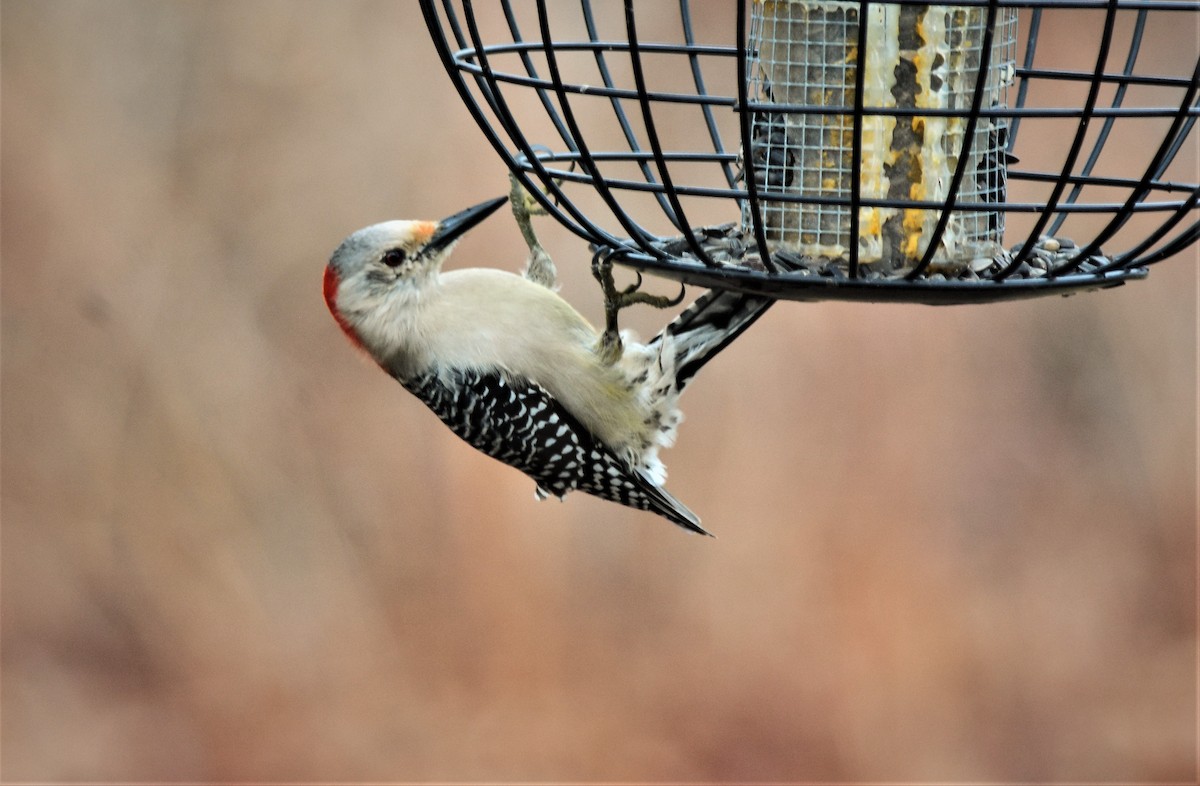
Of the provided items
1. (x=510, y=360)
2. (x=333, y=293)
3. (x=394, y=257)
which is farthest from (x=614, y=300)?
(x=333, y=293)

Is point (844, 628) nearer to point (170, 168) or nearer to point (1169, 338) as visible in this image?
point (1169, 338)

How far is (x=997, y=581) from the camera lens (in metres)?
5.49

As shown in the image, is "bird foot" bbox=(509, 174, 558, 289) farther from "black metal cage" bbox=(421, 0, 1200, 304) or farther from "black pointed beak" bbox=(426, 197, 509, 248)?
"black metal cage" bbox=(421, 0, 1200, 304)

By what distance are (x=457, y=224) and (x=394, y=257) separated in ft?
0.75

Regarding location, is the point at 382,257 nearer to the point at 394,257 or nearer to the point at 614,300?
the point at 394,257

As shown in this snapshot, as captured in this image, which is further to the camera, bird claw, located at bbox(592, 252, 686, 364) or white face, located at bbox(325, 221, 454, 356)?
white face, located at bbox(325, 221, 454, 356)

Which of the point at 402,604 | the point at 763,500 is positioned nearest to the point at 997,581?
the point at 763,500

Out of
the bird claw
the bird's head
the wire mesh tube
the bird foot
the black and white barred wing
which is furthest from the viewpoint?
the black and white barred wing

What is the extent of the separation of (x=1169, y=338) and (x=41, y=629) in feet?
15.0

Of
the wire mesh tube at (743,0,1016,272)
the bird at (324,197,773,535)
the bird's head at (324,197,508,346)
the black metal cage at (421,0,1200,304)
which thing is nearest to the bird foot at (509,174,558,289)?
the bird at (324,197,773,535)

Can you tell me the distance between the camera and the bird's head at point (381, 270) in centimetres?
281

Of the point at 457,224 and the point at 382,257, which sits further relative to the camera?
the point at 382,257

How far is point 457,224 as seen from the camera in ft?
8.76

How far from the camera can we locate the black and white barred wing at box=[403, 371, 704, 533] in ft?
9.64
